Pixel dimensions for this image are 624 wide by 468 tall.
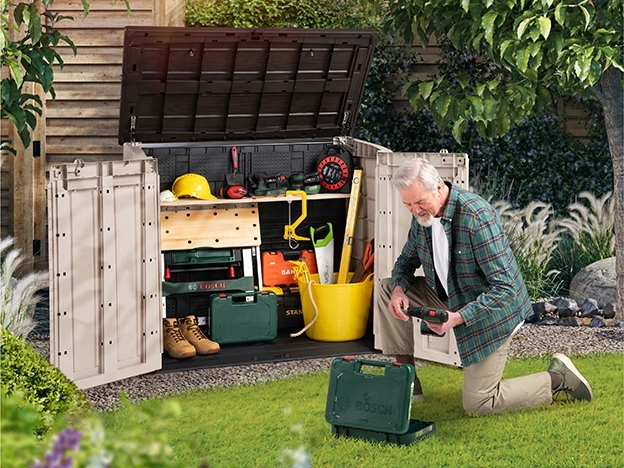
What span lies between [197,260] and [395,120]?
3.33 m

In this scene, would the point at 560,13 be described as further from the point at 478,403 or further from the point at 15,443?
the point at 15,443

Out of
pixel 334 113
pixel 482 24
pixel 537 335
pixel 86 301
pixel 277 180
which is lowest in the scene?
pixel 537 335

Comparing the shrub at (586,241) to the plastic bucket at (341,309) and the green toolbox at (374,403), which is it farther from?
the green toolbox at (374,403)

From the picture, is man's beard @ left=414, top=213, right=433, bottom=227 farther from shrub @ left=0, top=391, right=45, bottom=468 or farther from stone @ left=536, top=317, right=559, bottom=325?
shrub @ left=0, top=391, right=45, bottom=468

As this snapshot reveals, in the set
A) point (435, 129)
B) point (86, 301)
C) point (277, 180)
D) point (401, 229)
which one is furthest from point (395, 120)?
point (86, 301)

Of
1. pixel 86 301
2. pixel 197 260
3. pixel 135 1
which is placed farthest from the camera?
pixel 135 1

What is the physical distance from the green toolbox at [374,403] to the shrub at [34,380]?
1333 mm

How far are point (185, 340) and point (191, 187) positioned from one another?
95 cm

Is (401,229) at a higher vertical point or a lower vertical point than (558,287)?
higher

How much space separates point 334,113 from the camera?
673 cm

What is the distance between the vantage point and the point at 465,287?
449 centimetres

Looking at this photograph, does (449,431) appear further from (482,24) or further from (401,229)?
(482,24)

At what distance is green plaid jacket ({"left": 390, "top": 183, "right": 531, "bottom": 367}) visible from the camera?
432 cm

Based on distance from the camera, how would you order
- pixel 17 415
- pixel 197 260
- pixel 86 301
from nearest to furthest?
1. pixel 17 415
2. pixel 86 301
3. pixel 197 260
